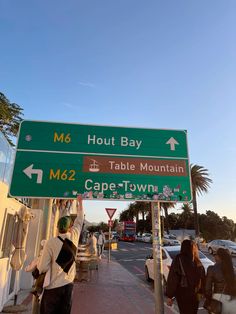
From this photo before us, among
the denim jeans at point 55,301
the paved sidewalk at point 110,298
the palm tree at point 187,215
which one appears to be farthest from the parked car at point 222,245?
the palm tree at point 187,215

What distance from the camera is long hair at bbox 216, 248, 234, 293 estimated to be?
4285mm

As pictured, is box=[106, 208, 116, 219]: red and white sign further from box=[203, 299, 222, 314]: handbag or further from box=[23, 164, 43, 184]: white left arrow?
box=[23, 164, 43, 184]: white left arrow

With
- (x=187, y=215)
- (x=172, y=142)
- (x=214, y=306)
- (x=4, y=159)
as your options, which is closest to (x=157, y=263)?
(x=214, y=306)

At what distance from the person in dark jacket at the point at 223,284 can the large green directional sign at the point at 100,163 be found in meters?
1.25

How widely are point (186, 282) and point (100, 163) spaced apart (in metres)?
2.27

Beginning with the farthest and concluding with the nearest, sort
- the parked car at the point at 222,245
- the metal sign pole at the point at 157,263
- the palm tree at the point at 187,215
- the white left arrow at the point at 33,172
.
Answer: the palm tree at the point at 187,215 → the parked car at the point at 222,245 → the white left arrow at the point at 33,172 → the metal sign pole at the point at 157,263

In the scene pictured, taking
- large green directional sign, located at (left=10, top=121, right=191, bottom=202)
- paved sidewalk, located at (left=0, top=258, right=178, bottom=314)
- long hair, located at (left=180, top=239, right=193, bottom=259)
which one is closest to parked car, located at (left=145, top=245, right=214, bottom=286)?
paved sidewalk, located at (left=0, top=258, right=178, bottom=314)

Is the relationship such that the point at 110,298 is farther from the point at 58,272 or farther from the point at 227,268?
the point at 58,272

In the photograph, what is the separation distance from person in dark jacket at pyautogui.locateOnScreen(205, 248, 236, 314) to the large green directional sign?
4.09 ft

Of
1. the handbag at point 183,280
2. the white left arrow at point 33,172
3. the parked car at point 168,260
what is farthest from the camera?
the parked car at point 168,260

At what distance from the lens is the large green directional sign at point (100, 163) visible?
412 cm

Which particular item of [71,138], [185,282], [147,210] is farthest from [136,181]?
[147,210]

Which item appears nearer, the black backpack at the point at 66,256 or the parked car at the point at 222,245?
the black backpack at the point at 66,256

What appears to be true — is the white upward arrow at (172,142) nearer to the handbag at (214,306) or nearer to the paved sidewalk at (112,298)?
the handbag at (214,306)
